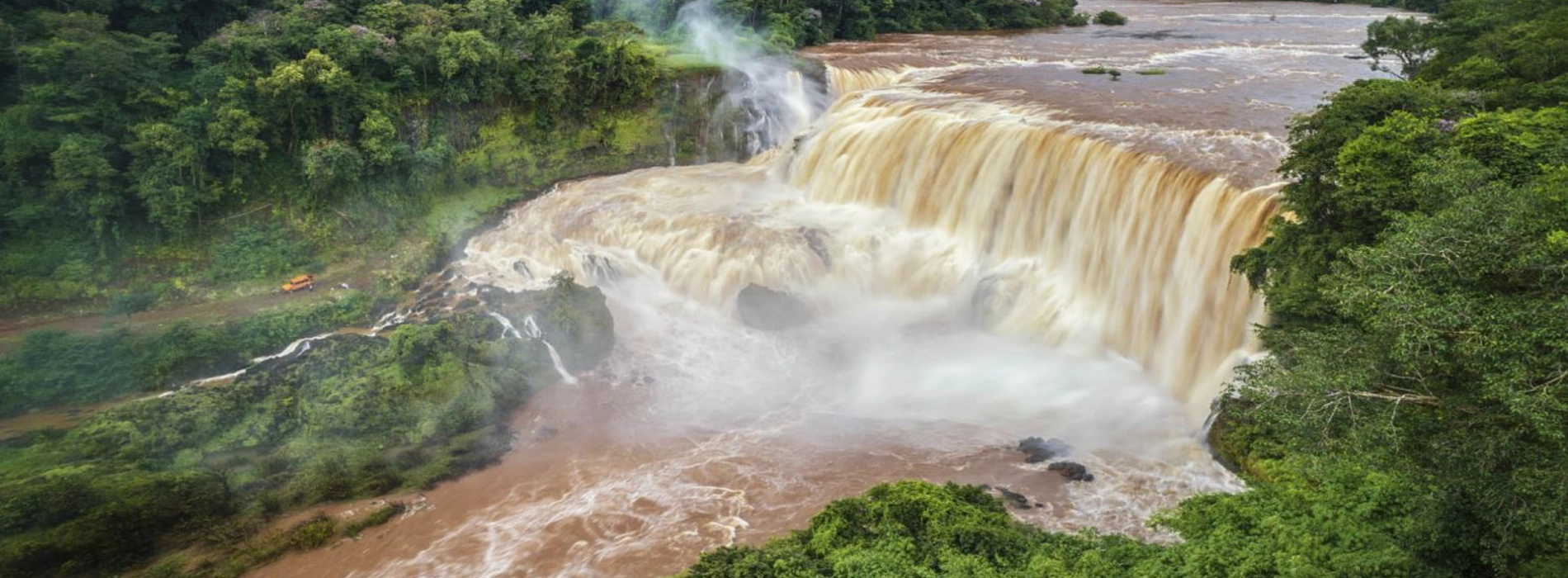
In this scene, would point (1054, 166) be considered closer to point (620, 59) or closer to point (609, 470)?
point (609, 470)

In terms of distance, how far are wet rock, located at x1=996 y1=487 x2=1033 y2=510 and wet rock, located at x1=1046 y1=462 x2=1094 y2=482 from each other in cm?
95

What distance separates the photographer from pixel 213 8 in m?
29.0

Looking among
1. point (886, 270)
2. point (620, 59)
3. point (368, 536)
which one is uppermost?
point (620, 59)

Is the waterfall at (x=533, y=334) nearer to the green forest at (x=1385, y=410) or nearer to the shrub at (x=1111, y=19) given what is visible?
the green forest at (x=1385, y=410)

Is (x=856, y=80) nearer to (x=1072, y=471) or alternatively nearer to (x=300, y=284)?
(x=300, y=284)

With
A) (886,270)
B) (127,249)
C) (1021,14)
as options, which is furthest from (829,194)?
(1021,14)

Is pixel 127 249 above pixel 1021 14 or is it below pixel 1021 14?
below

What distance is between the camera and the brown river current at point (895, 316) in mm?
14297

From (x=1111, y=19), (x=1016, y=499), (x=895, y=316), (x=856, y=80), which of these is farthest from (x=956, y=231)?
(x=1111, y=19)

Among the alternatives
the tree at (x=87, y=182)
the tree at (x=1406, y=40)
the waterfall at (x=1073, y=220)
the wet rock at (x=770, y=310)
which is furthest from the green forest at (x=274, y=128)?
the tree at (x=1406, y=40)

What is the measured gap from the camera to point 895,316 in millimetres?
21906

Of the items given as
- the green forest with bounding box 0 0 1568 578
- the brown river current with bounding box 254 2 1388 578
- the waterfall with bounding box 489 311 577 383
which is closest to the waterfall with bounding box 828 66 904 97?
the brown river current with bounding box 254 2 1388 578

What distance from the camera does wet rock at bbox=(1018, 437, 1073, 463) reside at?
15270 millimetres

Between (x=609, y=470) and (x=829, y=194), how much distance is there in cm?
1288
